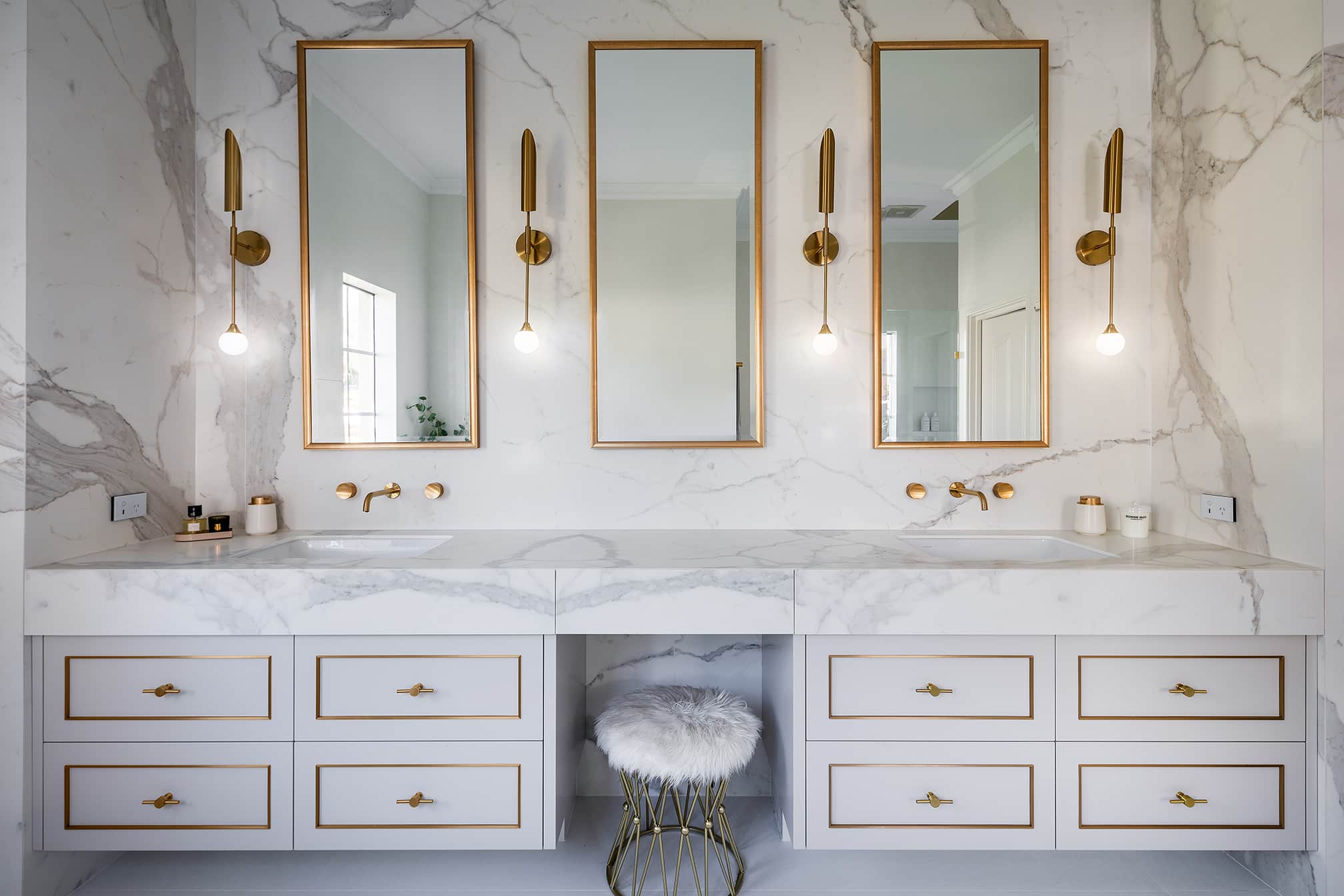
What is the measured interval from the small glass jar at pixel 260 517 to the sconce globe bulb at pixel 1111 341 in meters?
2.43

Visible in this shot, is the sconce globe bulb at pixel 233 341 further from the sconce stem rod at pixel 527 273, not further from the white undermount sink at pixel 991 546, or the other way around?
the white undermount sink at pixel 991 546

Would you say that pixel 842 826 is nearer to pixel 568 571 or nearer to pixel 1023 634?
pixel 1023 634

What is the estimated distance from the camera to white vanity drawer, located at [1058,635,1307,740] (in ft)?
4.64

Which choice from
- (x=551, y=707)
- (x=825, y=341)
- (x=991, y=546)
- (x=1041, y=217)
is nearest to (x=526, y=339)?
(x=825, y=341)

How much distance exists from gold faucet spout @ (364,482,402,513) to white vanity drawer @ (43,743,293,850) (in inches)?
26.9

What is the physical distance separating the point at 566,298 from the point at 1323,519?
1.90 meters

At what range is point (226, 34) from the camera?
77.5 inches

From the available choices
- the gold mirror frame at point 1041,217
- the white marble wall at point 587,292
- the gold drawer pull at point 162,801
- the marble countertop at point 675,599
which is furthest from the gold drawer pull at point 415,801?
the gold mirror frame at point 1041,217

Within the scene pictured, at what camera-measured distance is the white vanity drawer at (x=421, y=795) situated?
1.44m

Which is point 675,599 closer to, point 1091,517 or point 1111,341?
point 1091,517

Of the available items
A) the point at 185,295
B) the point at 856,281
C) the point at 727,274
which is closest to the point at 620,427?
the point at 727,274

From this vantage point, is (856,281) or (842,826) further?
(856,281)

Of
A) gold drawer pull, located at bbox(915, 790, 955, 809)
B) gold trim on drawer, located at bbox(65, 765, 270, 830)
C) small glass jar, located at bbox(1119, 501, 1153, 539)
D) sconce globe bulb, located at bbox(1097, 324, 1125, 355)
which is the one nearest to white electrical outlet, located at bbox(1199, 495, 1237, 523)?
small glass jar, located at bbox(1119, 501, 1153, 539)

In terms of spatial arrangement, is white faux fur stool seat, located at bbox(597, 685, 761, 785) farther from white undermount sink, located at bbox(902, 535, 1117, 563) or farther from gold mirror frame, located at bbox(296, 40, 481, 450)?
gold mirror frame, located at bbox(296, 40, 481, 450)
